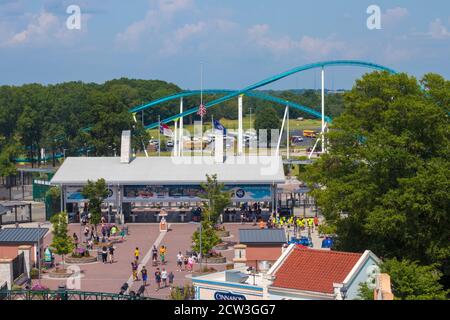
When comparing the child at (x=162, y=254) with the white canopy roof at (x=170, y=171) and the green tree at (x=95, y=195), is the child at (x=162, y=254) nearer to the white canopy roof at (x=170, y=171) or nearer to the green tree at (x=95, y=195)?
the green tree at (x=95, y=195)

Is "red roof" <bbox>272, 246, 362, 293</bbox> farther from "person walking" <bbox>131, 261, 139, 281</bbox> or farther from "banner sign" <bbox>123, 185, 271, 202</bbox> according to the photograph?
"banner sign" <bbox>123, 185, 271, 202</bbox>

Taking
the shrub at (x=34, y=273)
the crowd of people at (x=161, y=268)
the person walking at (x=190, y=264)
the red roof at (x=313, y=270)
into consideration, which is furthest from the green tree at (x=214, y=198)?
the red roof at (x=313, y=270)

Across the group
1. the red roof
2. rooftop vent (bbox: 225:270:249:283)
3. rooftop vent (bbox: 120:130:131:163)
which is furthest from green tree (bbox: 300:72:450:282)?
rooftop vent (bbox: 120:130:131:163)
